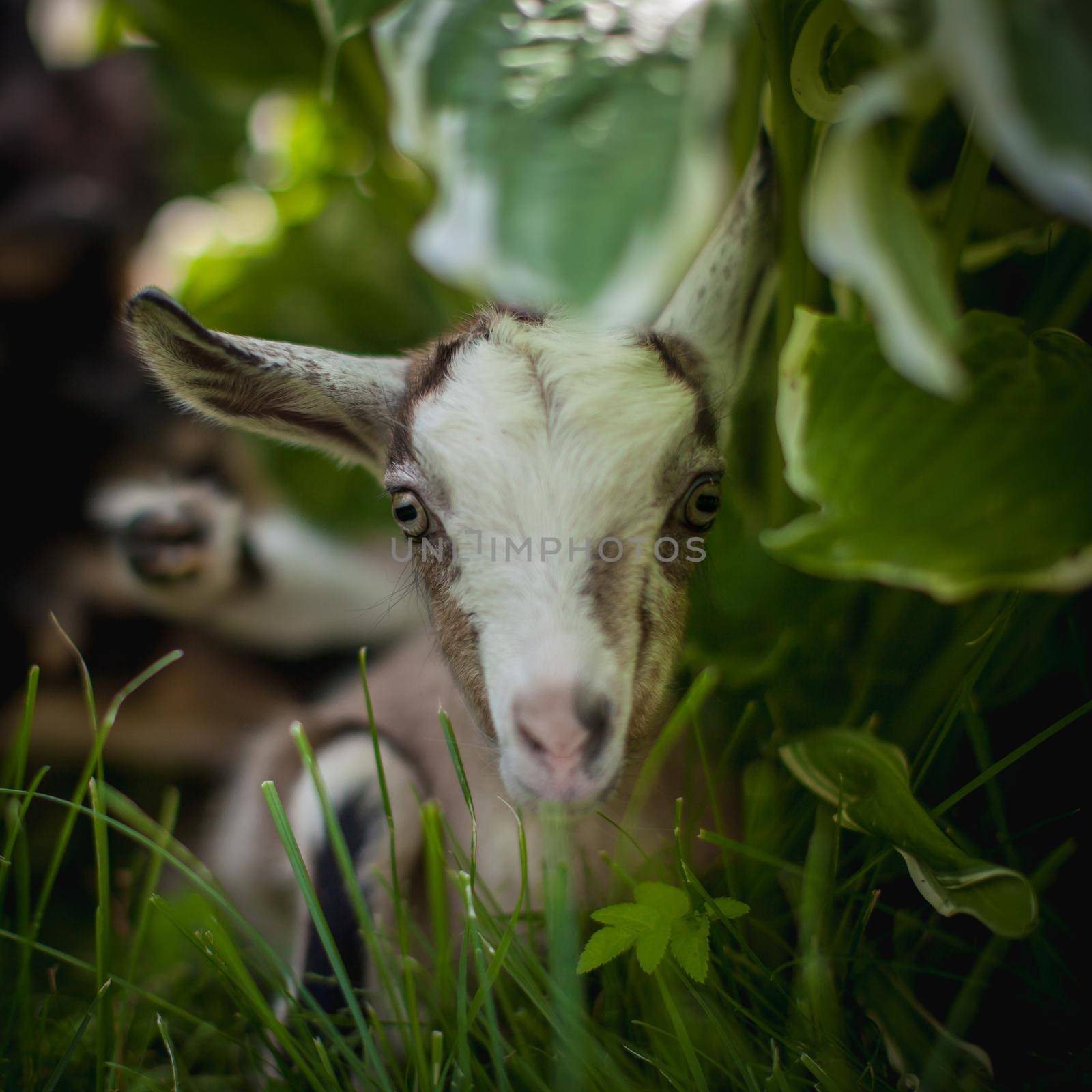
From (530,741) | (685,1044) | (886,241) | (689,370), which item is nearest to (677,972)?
(685,1044)

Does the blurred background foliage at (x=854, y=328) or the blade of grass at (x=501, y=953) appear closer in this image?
the blurred background foliage at (x=854, y=328)

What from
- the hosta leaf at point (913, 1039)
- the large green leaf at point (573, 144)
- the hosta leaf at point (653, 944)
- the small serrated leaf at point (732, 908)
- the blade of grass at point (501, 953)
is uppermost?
the large green leaf at point (573, 144)

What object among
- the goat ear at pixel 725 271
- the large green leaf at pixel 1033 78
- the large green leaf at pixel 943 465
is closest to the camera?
the large green leaf at pixel 1033 78

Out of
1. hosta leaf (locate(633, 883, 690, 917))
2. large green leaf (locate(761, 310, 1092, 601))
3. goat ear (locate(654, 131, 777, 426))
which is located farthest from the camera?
goat ear (locate(654, 131, 777, 426))

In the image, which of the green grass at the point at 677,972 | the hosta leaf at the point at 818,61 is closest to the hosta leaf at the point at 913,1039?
the green grass at the point at 677,972

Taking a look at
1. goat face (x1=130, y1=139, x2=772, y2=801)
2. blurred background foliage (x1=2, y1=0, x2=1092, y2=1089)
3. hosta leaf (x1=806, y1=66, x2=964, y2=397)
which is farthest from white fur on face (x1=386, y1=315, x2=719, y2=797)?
hosta leaf (x1=806, y1=66, x2=964, y2=397)

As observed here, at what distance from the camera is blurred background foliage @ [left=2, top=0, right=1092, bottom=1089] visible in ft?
2.22

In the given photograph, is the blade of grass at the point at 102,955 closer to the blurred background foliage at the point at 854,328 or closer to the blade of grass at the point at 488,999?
the blade of grass at the point at 488,999

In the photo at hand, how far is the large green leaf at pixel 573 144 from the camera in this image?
2.29ft

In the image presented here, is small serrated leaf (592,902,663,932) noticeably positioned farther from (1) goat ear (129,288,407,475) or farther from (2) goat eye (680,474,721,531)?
(1) goat ear (129,288,407,475)

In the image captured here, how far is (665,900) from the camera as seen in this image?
1.00 meters

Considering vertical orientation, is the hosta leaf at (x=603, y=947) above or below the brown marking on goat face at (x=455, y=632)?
below

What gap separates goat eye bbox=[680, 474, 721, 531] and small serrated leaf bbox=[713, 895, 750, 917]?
416 mm

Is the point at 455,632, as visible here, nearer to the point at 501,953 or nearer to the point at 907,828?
the point at 501,953
